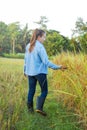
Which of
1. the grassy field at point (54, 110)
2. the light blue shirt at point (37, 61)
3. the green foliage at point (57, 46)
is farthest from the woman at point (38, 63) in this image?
the green foliage at point (57, 46)

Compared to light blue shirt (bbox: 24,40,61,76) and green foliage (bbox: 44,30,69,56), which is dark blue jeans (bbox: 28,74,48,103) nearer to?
light blue shirt (bbox: 24,40,61,76)

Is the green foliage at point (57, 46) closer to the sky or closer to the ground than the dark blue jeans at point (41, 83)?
closer to the sky

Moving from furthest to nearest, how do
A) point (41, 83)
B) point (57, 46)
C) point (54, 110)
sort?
point (57, 46) → point (54, 110) → point (41, 83)

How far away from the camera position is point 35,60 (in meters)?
6.14

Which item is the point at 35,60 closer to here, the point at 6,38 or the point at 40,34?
the point at 40,34

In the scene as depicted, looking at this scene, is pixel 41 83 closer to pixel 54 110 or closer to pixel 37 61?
pixel 37 61

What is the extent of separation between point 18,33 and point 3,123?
70.2 metres

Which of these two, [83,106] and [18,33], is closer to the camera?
[83,106]

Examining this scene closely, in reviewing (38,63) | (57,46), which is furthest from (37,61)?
(57,46)

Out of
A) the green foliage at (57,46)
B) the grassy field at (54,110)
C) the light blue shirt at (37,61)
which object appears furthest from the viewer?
the green foliage at (57,46)

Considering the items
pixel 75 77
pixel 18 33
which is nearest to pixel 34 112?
pixel 75 77

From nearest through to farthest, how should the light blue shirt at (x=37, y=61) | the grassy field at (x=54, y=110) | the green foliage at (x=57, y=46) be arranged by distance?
the grassy field at (x=54, y=110) → the light blue shirt at (x=37, y=61) → the green foliage at (x=57, y=46)

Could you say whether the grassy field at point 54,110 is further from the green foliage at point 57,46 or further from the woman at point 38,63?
the green foliage at point 57,46

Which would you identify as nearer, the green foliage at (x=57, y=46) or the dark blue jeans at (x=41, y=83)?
the dark blue jeans at (x=41, y=83)
